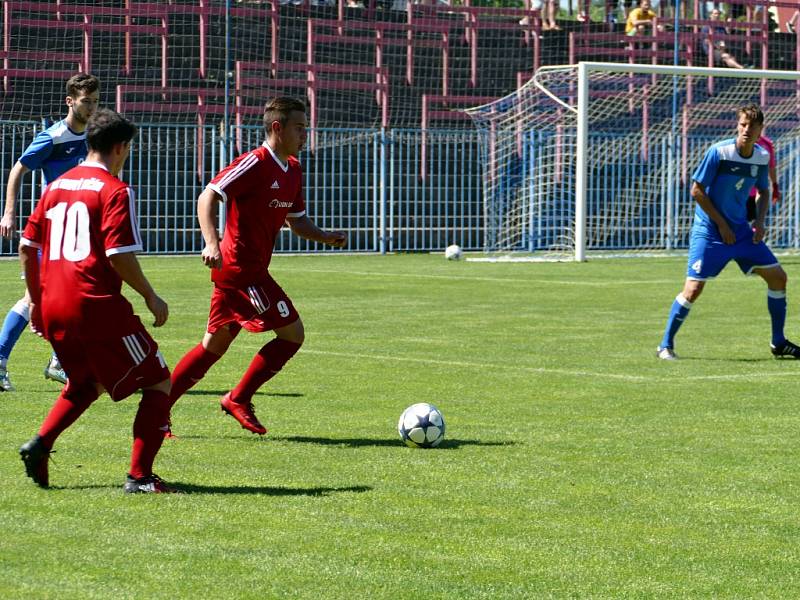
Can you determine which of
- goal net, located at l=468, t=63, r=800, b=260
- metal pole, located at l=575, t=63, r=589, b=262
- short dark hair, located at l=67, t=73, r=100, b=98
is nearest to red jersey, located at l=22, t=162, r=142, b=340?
short dark hair, located at l=67, t=73, r=100, b=98

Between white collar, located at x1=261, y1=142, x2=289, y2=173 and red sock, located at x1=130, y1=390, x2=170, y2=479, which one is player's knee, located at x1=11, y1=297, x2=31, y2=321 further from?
red sock, located at x1=130, y1=390, x2=170, y2=479

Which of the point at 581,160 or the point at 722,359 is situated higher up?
the point at 581,160

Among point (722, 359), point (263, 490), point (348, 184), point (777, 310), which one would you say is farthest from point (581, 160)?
point (263, 490)

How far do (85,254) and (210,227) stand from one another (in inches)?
65.5

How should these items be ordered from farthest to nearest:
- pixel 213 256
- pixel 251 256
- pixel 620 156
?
pixel 620 156
pixel 251 256
pixel 213 256

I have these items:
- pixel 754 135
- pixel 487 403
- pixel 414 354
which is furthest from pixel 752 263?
pixel 487 403

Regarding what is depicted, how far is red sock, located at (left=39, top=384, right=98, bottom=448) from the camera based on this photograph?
657 cm

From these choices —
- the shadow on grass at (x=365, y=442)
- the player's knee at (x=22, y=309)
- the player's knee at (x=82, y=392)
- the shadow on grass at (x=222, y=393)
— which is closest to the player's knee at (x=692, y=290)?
the shadow on grass at (x=222, y=393)

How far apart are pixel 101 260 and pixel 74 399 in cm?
69

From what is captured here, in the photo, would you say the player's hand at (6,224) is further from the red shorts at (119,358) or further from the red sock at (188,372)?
the red shorts at (119,358)

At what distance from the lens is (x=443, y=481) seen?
6957mm

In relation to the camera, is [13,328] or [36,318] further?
[13,328]

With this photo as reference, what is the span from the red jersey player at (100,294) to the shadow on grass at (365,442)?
1647 mm

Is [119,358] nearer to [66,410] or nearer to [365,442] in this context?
[66,410]
